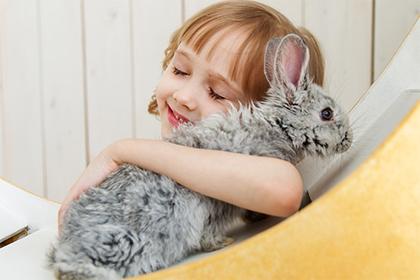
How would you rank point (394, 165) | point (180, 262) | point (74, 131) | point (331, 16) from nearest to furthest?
point (394, 165), point (180, 262), point (331, 16), point (74, 131)

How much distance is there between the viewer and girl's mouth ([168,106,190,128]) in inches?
40.9

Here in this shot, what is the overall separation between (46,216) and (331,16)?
0.91 meters

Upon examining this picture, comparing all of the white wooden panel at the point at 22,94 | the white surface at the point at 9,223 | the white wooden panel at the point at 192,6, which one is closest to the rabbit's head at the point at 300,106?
the white surface at the point at 9,223

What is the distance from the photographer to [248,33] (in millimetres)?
1035

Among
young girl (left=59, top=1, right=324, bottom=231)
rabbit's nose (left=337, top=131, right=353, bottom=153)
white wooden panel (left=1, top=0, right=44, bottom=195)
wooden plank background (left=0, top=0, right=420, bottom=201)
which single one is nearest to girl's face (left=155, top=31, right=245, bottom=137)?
young girl (left=59, top=1, right=324, bottom=231)

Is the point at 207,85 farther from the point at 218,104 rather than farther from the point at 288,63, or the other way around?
the point at 288,63

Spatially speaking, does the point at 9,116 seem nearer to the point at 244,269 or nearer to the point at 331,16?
the point at 331,16

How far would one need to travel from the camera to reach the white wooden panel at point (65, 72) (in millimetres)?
1857

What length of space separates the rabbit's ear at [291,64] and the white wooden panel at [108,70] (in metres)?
0.97

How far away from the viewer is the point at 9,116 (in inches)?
77.9

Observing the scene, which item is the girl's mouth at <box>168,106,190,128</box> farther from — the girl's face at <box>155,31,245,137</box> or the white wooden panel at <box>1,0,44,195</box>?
the white wooden panel at <box>1,0,44,195</box>

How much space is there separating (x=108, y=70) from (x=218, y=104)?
0.87 metres

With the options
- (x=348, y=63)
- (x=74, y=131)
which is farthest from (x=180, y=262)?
(x=74, y=131)

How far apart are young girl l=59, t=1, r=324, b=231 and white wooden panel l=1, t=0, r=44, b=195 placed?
2.66ft
